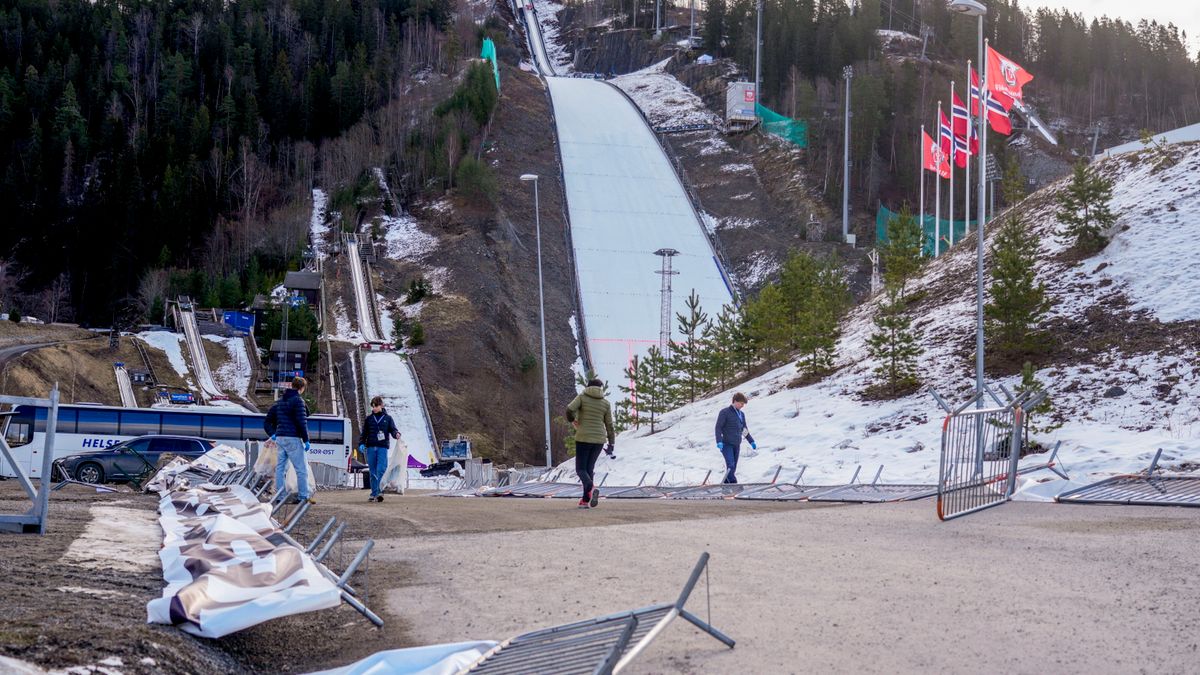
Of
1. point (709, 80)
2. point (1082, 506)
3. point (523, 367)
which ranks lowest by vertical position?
point (523, 367)

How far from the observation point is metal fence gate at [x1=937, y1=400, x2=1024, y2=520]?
1314 centimetres

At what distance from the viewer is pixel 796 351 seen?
122 ft

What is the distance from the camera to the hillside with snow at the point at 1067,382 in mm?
21812

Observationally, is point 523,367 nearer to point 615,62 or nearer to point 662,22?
point 615,62

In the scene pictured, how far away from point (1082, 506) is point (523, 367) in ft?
142

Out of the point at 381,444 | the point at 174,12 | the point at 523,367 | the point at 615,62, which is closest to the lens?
the point at 381,444

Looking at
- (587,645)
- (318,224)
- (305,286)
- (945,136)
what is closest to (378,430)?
(587,645)

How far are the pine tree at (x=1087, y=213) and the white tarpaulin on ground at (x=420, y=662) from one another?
27.5 meters

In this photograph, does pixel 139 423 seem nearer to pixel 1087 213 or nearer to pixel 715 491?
pixel 715 491

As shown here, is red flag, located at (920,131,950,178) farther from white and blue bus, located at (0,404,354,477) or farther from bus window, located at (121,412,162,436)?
bus window, located at (121,412,162,436)

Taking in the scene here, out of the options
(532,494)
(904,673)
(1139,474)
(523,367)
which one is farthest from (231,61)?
(904,673)

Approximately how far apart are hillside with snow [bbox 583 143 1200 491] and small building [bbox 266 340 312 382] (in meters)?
22.8

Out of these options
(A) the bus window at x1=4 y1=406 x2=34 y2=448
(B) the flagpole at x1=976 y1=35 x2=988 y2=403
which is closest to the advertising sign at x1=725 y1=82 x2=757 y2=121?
(B) the flagpole at x1=976 y1=35 x2=988 y2=403

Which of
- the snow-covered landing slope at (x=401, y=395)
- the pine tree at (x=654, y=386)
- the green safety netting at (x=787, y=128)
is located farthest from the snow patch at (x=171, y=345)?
the green safety netting at (x=787, y=128)
